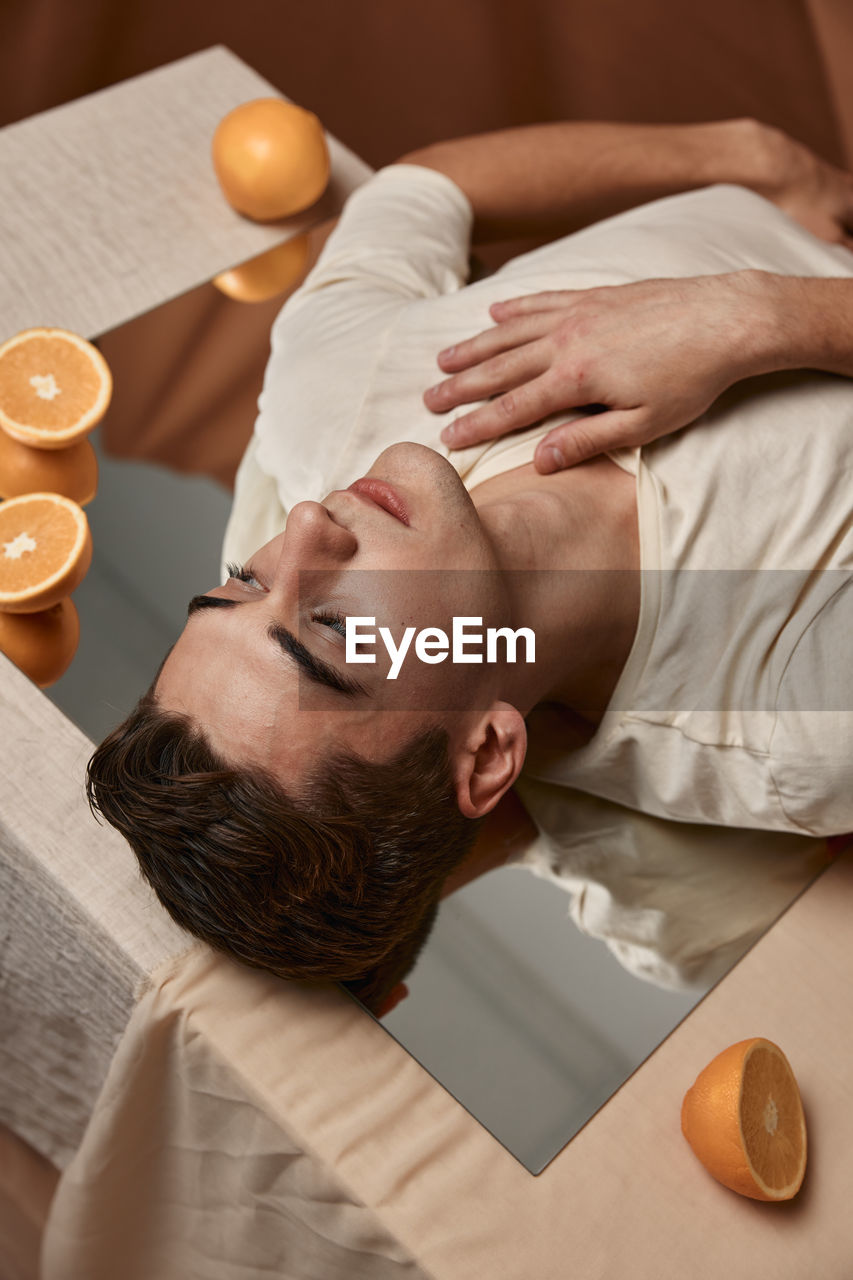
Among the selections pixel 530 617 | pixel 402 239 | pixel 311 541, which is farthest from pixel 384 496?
pixel 402 239

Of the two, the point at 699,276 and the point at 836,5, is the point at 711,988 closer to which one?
the point at 699,276

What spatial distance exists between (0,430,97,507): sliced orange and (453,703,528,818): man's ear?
1.95ft

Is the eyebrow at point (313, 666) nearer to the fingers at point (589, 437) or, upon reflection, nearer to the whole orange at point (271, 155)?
the fingers at point (589, 437)

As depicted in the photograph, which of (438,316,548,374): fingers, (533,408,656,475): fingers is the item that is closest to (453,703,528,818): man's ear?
(533,408,656,475): fingers

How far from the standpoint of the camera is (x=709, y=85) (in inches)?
100

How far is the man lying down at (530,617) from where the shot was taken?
97cm

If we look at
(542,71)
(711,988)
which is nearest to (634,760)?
(711,988)

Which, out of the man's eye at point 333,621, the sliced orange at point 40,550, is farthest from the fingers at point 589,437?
the sliced orange at point 40,550

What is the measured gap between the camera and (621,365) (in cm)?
116

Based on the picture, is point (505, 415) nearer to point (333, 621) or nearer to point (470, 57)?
A: point (333, 621)

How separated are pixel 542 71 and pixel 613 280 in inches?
59.4

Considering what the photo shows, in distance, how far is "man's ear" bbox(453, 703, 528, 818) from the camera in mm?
1058

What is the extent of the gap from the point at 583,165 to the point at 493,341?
513 millimetres
